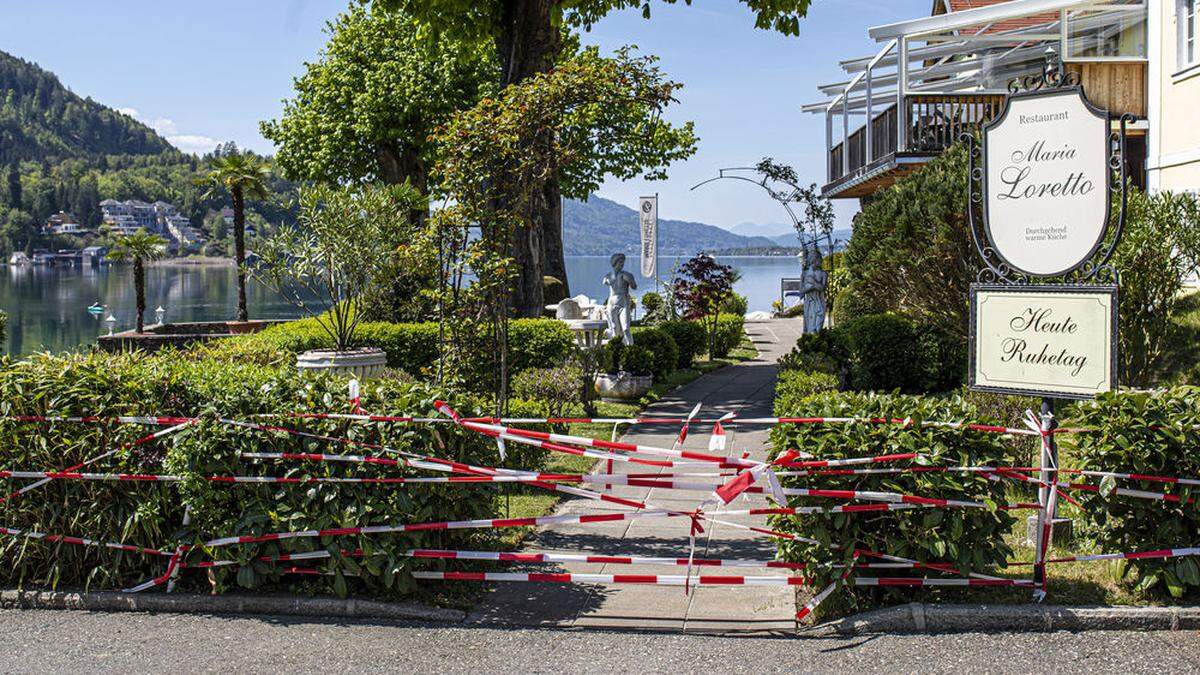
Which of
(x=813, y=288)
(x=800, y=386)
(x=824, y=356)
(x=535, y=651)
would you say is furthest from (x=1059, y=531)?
(x=813, y=288)

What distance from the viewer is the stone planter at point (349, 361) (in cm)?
1398

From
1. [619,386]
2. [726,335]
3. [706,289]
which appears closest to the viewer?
[619,386]

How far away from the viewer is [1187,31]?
623 inches

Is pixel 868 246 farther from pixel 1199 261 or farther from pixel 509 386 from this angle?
pixel 509 386

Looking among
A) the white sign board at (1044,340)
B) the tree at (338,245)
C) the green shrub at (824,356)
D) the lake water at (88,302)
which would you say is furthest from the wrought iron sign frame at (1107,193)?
the lake water at (88,302)

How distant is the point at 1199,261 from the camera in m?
12.1

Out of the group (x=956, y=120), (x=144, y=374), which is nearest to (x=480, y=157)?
(x=144, y=374)

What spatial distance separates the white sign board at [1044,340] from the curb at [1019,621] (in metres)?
1.37

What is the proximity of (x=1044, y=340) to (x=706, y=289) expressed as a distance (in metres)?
16.9

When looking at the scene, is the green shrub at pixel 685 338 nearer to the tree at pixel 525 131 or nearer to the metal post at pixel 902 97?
the metal post at pixel 902 97

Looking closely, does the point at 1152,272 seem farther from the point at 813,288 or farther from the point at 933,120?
the point at 813,288

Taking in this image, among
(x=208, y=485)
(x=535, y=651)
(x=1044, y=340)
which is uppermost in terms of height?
(x=1044, y=340)

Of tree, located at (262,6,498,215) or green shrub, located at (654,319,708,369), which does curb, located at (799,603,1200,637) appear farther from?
tree, located at (262,6,498,215)

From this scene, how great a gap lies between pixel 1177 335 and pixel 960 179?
319 centimetres
